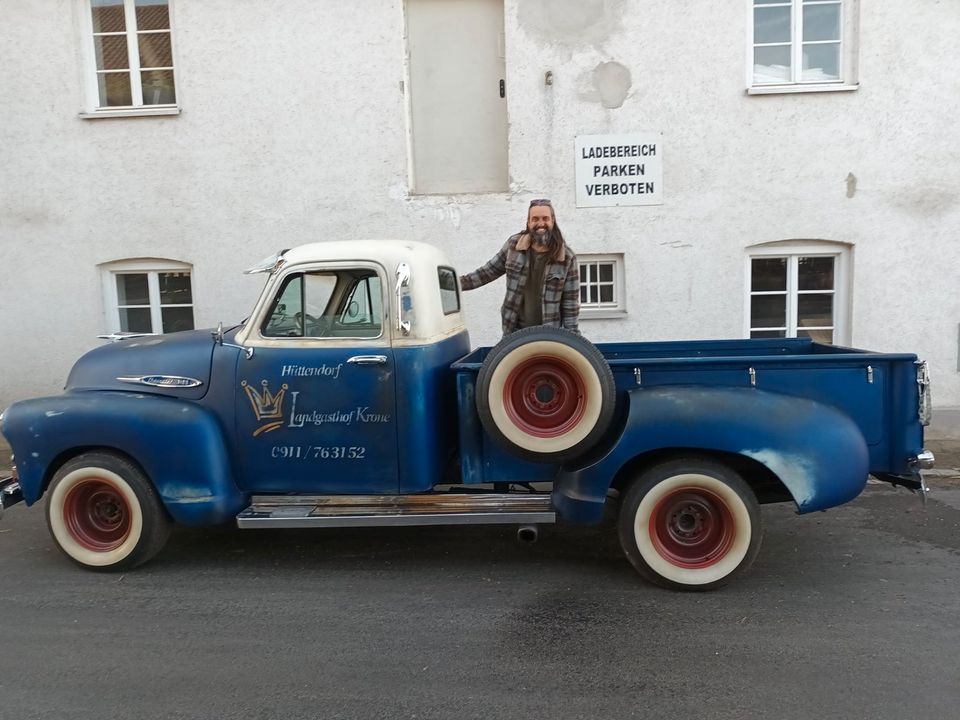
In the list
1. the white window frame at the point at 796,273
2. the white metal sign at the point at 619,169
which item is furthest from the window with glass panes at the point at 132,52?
the white window frame at the point at 796,273

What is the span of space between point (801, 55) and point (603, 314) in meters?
3.25

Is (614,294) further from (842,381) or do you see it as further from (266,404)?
(266,404)

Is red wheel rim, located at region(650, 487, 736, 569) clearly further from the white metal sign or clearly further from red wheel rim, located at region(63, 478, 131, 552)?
the white metal sign

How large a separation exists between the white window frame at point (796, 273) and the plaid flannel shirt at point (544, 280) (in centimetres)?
308

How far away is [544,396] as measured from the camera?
4.34 m

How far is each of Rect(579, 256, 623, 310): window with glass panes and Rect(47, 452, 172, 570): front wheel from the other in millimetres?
4842

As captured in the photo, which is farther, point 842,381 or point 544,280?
point 544,280

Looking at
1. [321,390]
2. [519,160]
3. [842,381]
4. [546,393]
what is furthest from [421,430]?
[519,160]

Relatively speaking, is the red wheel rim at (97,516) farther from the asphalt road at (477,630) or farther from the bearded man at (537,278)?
the bearded man at (537,278)

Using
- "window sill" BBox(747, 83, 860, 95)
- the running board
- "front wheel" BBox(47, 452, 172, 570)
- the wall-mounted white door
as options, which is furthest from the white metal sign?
"front wheel" BBox(47, 452, 172, 570)

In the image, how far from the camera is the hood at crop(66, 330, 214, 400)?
4637 mm

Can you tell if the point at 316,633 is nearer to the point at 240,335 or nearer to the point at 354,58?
the point at 240,335

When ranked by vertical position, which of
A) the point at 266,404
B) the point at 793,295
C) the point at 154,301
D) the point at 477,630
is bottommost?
the point at 477,630

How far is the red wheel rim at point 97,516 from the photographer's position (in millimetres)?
4637
